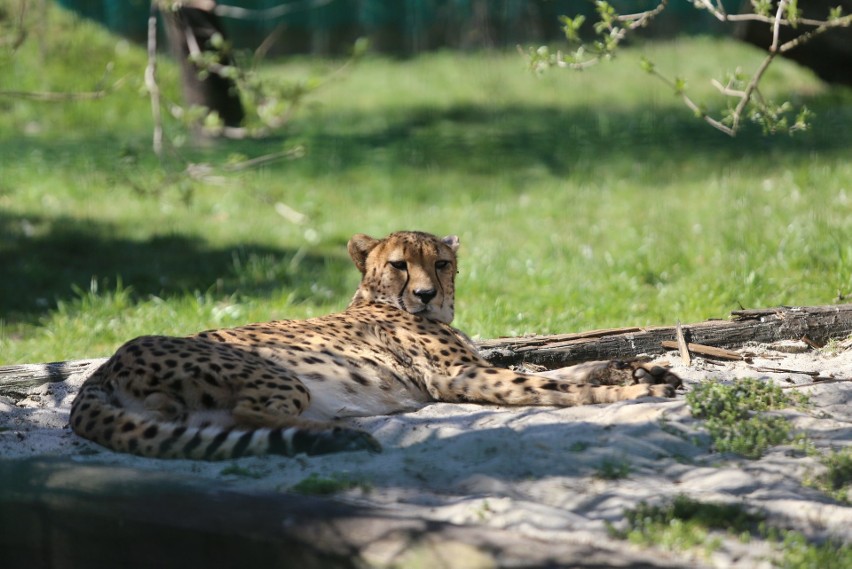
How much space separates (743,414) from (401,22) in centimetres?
1520

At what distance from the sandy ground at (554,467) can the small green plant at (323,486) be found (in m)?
0.04

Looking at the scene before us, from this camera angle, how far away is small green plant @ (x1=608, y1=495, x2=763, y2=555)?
2.93 m

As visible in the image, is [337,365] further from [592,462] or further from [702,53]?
[702,53]

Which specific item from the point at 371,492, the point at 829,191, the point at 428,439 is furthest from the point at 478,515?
the point at 829,191

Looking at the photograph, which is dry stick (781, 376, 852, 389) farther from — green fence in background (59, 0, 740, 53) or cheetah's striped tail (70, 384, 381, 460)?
green fence in background (59, 0, 740, 53)

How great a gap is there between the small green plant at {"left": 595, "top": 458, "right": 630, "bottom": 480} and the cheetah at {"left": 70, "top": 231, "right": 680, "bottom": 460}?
0.79m

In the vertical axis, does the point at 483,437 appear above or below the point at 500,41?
below

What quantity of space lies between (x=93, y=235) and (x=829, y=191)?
6.18 m

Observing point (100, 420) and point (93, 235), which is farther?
point (93, 235)

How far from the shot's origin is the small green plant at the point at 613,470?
137 inches

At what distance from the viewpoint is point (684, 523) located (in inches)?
120

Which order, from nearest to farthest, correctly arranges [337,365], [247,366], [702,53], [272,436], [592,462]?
A: [592,462] → [272,436] → [247,366] → [337,365] → [702,53]

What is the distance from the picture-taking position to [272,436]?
3836 mm

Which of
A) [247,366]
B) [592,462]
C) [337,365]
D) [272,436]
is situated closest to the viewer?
[592,462]
